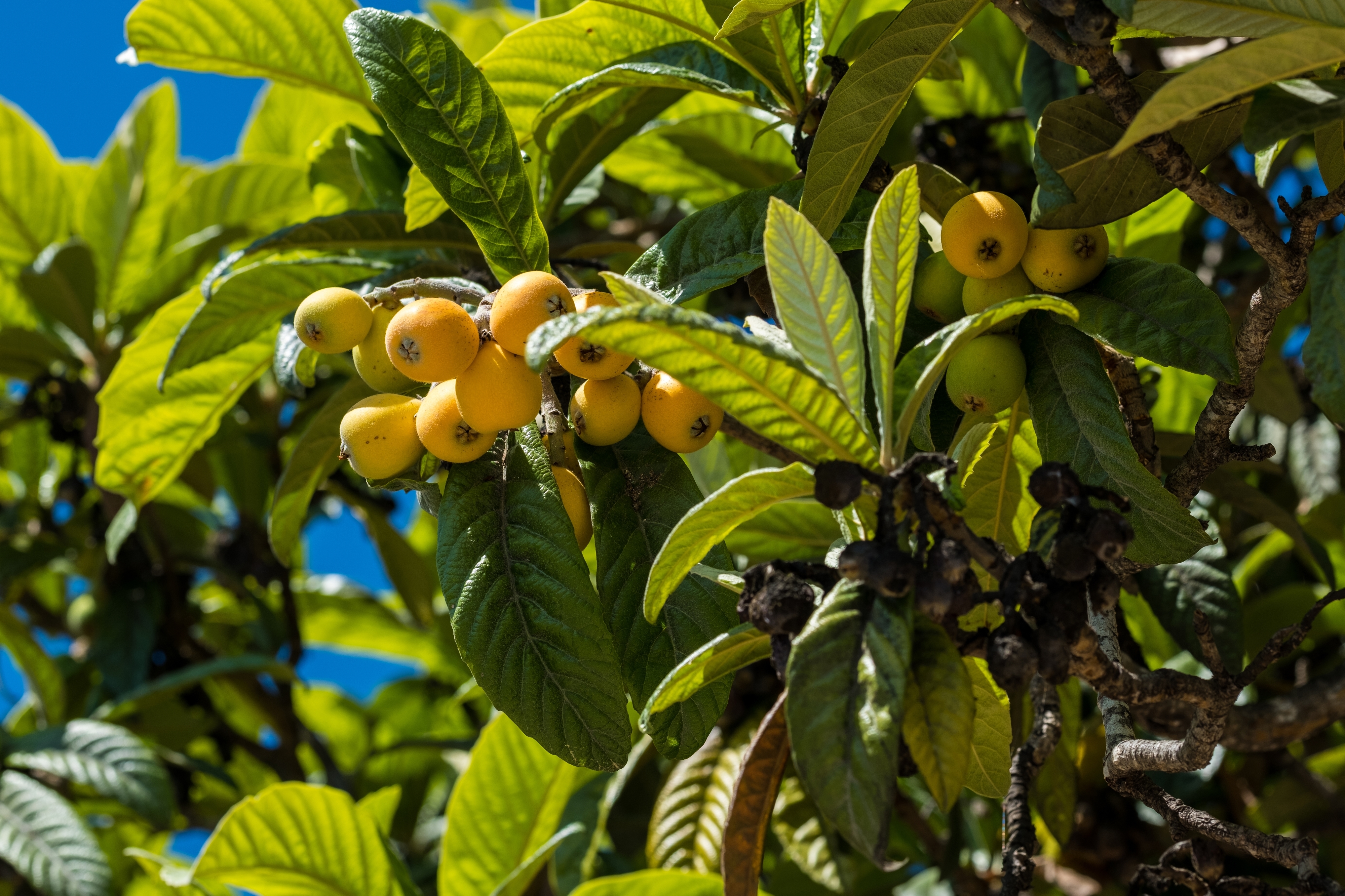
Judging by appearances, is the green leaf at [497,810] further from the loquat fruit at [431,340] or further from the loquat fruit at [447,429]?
the loquat fruit at [431,340]

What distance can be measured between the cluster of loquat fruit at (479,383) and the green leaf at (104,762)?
5.71 feet

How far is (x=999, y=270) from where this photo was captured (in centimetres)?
133

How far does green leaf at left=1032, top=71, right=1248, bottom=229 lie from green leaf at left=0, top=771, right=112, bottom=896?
2.43 metres

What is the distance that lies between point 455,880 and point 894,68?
166 cm

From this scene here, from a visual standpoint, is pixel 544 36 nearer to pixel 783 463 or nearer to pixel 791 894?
pixel 783 463

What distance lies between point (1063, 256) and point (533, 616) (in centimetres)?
72

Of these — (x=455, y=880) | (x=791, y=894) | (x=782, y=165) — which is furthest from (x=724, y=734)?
(x=782, y=165)

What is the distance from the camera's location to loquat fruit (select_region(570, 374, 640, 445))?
1.33 metres

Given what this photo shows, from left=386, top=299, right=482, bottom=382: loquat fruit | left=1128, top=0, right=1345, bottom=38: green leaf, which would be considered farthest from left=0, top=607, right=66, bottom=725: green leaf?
left=1128, top=0, right=1345, bottom=38: green leaf

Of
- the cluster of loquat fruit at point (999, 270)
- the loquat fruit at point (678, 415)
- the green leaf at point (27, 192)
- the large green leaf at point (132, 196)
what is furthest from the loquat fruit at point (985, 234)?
the green leaf at point (27, 192)

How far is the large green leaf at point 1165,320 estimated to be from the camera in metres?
1.27

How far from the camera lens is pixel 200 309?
1.90m

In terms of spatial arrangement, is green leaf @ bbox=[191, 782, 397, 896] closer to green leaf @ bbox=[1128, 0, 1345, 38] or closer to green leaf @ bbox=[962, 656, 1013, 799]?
green leaf @ bbox=[962, 656, 1013, 799]

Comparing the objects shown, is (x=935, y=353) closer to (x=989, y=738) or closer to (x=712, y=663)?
(x=712, y=663)
